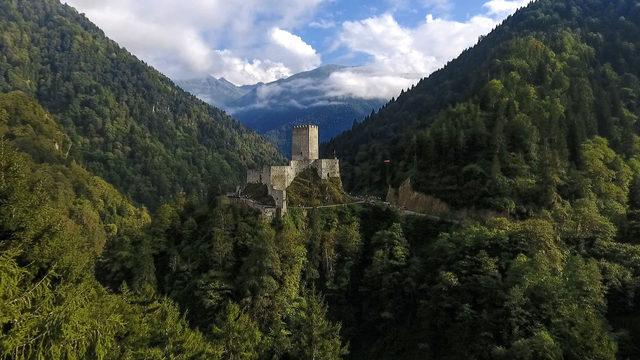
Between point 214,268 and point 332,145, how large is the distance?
4854 inches

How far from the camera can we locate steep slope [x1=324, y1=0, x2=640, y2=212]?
241 ft

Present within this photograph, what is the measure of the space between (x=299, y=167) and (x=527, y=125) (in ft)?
124

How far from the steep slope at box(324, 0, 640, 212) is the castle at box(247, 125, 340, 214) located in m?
15.0

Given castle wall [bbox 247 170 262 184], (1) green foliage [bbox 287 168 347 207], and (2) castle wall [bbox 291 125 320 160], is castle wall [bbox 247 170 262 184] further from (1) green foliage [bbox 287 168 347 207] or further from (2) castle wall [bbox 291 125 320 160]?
(2) castle wall [bbox 291 125 320 160]

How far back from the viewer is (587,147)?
81.8m

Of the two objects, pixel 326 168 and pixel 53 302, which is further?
pixel 326 168

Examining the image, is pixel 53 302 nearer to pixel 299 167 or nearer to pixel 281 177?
pixel 281 177

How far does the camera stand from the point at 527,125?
8100 centimetres

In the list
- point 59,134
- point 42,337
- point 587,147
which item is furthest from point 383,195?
point 59,134

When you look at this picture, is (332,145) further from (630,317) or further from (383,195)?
(630,317)

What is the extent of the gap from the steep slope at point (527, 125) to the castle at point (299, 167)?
15.0m

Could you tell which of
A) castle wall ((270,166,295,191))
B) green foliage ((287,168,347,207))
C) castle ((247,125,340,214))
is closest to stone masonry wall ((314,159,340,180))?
castle ((247,125,340,214))

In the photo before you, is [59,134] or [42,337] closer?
[42,337]

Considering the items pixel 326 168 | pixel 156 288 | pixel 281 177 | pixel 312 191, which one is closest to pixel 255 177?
pixel 281 177
